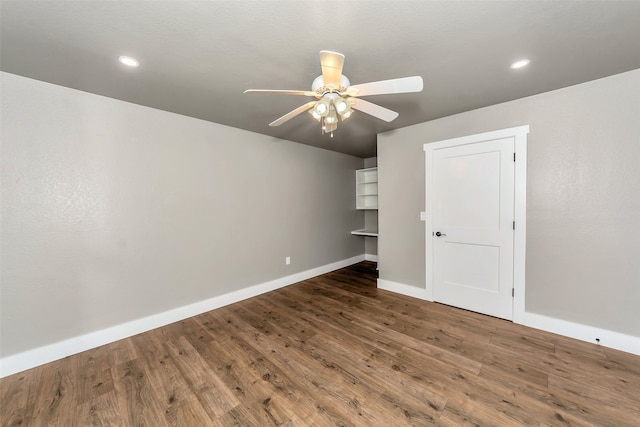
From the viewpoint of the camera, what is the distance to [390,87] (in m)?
1.56

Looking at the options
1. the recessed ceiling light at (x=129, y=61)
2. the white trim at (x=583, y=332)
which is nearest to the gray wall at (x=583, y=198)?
the white trim at (x=583, y=332)

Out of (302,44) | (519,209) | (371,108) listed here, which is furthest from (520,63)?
(302,44)

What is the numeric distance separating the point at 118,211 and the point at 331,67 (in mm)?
2523

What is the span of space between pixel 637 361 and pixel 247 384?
3.21 meters

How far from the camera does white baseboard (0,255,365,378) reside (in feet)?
6.54

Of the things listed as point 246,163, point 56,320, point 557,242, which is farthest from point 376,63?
point 56,320

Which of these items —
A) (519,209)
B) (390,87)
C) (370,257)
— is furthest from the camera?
(370,257)

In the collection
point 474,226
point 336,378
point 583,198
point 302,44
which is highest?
point 302,44

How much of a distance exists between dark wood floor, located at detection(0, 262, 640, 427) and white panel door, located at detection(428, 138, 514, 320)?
382mm

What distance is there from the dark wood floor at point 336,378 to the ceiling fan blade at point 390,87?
211cm

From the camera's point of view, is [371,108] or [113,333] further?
[113,333]

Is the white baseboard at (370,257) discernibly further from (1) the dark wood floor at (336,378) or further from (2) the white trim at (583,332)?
(2) the white trim at (583,332)

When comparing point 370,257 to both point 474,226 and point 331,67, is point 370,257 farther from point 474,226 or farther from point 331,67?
point 331,67

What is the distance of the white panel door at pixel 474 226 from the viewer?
2699mm
